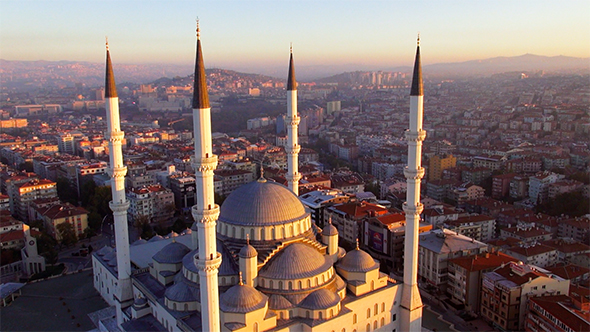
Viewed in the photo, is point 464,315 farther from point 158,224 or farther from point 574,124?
point 574,124

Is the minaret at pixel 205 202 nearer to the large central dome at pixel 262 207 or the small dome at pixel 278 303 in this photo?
the small dome at pixel 278 303

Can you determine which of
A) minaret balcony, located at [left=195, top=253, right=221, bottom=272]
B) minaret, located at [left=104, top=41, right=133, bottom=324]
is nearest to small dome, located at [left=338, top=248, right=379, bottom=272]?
minaret balcony, located at [left=195, top=253, right=221, bottom=272]

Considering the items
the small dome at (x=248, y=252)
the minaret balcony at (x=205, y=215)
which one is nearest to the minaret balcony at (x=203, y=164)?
the minaret balcony at (x=205, y=215)

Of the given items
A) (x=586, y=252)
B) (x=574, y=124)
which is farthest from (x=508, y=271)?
(x=574, y=124)

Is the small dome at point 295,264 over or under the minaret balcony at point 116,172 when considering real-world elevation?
under

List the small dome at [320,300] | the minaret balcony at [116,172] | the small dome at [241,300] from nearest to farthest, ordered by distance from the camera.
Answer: the small dome at [241,300] → the small dome at [320,300] → the minaret balcony at [116,172]

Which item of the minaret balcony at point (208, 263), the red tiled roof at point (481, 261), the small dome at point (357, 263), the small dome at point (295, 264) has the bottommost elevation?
the red tiled roof at point (481, 261)

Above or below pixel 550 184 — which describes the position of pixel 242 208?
above

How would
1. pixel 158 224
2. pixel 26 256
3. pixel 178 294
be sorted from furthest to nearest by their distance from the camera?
1. pixel 158 224
2. pixel 26 256
3. pixel 178 294
